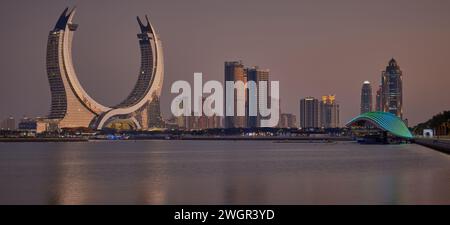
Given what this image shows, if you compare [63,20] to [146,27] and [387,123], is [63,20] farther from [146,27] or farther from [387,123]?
[387,123]

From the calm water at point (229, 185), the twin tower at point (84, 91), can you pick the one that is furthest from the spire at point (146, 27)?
the calm water at point (229, 185)

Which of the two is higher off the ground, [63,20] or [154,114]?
[63,20]

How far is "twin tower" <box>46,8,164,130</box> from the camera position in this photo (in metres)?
122

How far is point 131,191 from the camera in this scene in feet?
77.5

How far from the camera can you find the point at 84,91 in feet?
420

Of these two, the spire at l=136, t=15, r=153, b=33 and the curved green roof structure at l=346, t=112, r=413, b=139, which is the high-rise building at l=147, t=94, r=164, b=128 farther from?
the curved green roof structure at l=346, t=112, r=413, b=139

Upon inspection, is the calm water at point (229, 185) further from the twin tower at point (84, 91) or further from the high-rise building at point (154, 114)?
the high-rise building at point (154, 114)

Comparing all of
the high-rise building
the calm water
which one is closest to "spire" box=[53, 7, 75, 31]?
the high-rise building

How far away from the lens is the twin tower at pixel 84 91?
122000mm

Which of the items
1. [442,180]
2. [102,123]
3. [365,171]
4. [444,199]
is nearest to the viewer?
[444,199]

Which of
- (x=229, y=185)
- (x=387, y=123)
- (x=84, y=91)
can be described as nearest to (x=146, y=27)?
(x=84, y=91)

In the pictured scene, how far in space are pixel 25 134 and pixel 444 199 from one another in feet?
428
